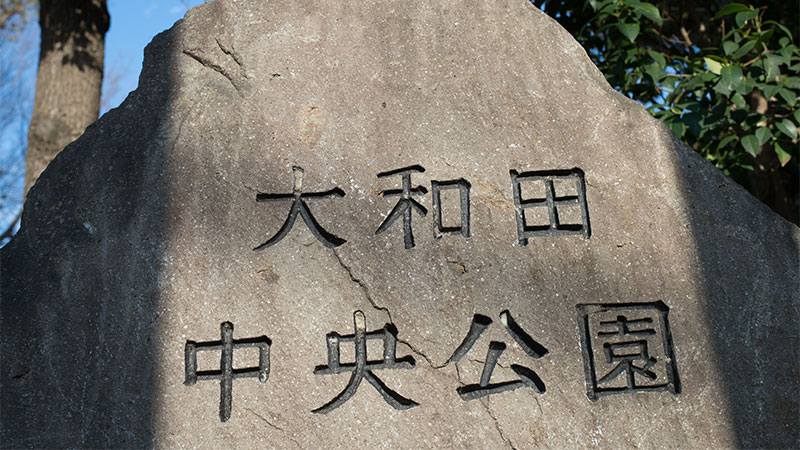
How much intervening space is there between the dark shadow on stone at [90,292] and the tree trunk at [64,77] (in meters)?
1.77

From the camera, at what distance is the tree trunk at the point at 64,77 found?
334 centimetres

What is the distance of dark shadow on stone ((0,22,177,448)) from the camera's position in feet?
5.28

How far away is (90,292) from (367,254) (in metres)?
0.72

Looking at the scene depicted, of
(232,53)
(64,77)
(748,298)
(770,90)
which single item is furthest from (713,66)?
(64,77)

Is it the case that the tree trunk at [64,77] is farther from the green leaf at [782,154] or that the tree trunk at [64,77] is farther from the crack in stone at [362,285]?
the green leaf at [782,154]

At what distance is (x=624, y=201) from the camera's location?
5.95 ft

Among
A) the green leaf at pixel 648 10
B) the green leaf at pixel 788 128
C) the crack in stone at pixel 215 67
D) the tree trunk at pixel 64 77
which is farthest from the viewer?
the tree trunk at pixel 64 77

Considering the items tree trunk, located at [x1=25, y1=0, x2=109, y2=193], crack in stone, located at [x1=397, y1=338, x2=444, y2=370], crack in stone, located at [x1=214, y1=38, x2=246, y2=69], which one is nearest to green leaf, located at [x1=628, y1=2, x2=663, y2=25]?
crack in stone, located at [x1=214, y1=38, x2=246, y2=69]

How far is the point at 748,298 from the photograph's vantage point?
5.78 feet

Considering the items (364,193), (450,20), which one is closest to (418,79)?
(450,20)

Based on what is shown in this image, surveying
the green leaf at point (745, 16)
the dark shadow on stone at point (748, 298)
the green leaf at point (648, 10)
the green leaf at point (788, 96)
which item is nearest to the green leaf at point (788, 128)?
the green leaf at point (788, 96)

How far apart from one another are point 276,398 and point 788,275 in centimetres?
143

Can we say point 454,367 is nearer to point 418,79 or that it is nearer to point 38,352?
point 418,79

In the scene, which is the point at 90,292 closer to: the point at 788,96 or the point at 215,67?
the point at 215,67
